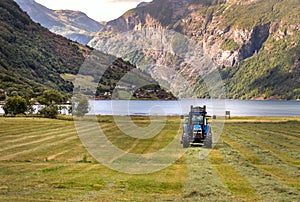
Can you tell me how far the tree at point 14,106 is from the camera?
8903cm

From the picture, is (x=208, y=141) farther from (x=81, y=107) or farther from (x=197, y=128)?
(x=81, y=107)

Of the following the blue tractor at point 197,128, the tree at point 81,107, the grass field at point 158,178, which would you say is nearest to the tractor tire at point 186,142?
the blue tractor at point 197,128

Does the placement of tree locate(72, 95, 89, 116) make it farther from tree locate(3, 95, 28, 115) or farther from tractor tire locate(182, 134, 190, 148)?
tractor tire locate(182, 134, 190, 148)

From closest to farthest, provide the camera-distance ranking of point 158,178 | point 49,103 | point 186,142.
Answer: point 158,178, point 186,142, point 49,103

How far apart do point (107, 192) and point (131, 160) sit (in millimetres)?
9872

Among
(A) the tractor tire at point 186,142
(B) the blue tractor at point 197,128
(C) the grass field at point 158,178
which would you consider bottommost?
(C) the grass field at point 158,178

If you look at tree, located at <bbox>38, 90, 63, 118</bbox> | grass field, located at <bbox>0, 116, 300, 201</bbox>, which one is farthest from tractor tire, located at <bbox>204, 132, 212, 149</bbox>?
tree, located at <bbox>38, 90, 63, 118</bbox>

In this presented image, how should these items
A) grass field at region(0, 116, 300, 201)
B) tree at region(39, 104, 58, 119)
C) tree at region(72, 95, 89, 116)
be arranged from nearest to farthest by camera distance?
grass field at region(0, 116, 300, 201)
tree at region(39, 104, 58, 119)
tree at region(72, 95, 89, 116)

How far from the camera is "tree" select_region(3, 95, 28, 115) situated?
8903cm

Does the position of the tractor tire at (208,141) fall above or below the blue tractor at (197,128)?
below

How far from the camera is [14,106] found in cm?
8981

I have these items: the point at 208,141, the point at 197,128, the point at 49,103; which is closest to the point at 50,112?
the point at 49,103

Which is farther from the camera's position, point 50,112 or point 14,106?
point 14,106

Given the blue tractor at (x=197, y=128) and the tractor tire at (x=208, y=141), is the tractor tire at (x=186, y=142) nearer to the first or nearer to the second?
the blue tractor at (x=197, y=128)
